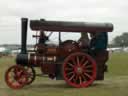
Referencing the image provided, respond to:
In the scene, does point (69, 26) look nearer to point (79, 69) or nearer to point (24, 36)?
point (79, 69)

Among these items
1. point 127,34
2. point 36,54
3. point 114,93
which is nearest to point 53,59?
point 36,54

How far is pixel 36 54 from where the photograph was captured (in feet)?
50.3

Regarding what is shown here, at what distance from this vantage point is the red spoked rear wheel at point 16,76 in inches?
603

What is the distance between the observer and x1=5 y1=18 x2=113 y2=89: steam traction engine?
14.9 m

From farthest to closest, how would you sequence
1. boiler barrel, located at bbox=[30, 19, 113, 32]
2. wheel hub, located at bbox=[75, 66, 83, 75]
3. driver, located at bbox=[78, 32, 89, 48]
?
driver, located at bbox=[78, 32, 89, 48], wheel hub, located at bbox=[75, 66, 83, 75], boiler barrel, located at bbox=[30, 19, 113, 32]

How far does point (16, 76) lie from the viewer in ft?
50.5

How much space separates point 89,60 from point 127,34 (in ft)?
544

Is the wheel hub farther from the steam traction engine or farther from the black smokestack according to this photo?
the black smokestack

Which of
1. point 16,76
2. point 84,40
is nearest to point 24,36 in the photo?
point 16,76

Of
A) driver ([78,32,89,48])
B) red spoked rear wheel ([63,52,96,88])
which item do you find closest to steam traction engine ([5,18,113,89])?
red spoked rear wheel ([63,52,96,88])

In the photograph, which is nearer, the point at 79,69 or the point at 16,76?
the point at 79,69

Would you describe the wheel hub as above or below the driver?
below

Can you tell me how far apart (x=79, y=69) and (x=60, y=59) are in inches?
28.1

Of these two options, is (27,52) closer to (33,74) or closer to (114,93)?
(33,74)
